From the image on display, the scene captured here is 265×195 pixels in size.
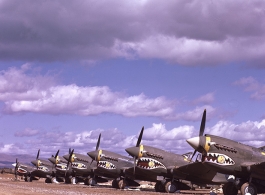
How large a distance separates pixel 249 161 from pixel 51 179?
4559cm

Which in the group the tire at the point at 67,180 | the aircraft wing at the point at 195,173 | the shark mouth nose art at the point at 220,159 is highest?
the shark mouth nose art at the point at 220,159

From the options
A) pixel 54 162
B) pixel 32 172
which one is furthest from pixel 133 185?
pixel 32 172

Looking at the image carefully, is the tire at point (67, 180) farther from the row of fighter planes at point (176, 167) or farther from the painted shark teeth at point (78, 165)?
the painted shark teeth at point (78, 165)

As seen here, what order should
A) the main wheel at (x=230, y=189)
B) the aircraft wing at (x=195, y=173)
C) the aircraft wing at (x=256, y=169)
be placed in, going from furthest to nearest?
1. the aircraft wing at (x=195, y=173)
2. the main wheel at (x=230, y=189)
3. the aircraft wing at (x=256, y=169)

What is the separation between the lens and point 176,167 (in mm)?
39375

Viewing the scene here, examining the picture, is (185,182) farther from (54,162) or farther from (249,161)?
A: (54,162)

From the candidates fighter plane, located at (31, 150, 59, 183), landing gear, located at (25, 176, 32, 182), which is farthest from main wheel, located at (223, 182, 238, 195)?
landing gear, located at (25, 176, 32, 182)

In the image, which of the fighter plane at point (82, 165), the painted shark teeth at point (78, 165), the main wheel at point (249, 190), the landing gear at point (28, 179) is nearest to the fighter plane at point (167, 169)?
the main wheel at point (249, 190)

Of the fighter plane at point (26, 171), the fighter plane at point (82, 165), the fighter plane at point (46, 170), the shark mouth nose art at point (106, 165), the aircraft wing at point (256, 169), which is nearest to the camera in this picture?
the aircraft wing at point (256, 169)

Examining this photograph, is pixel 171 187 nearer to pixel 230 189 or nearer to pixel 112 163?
pixel 230 189

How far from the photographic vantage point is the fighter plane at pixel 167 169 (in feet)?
127

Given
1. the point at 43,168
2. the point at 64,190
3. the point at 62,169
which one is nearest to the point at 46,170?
the point at 43,168

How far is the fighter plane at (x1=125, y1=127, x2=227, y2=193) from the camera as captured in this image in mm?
38812

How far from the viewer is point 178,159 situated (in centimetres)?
4150
